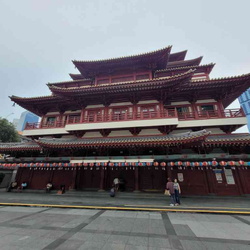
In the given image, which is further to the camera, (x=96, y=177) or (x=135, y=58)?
(x=135, y=58)

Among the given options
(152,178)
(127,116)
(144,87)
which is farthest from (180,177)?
(144,87)

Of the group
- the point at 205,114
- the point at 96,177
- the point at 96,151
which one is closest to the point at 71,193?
the point at 96,177

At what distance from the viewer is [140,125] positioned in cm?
1180

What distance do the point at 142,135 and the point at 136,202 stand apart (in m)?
5.73

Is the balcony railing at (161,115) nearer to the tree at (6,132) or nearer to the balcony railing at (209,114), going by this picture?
the balcony railing at (209,114)

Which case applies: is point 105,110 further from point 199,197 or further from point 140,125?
point 199,197

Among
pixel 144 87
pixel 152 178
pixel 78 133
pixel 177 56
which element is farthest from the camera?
pixel 177 56

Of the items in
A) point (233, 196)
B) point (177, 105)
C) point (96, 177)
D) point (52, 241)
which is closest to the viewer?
point (52, 241)

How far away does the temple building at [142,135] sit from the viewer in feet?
33.6

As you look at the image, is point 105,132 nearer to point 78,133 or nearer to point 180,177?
point 78,133

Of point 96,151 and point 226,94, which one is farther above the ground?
point 226,94

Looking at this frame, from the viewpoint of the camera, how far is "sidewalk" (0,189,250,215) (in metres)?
7.33

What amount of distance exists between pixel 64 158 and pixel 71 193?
126 inches

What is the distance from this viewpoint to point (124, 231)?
188 inches
